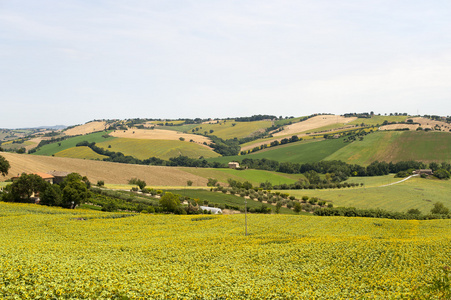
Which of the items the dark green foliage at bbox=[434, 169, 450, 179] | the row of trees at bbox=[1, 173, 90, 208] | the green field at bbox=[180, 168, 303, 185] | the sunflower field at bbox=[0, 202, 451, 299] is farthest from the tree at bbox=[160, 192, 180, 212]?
the dark green foliage at bbox=[434, 169, 450, 179]

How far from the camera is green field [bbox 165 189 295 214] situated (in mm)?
91562

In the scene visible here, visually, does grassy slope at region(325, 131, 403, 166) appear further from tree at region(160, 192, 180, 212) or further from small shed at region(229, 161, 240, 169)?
tree at region(160, 192, 180, 212)

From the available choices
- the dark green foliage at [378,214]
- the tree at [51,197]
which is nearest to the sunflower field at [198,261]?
the tree at [51,197]

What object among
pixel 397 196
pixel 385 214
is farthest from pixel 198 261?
pixel 397 196

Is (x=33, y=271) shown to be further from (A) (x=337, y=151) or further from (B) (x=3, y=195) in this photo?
(A) (x=337, y=151)

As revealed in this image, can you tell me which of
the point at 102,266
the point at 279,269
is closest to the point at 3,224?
the point at 102,266

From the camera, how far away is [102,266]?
22.8 metres

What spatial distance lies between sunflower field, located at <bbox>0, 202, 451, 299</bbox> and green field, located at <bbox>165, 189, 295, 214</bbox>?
119 feet

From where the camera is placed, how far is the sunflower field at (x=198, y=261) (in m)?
18.7

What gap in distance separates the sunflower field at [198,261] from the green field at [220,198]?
36.4 m

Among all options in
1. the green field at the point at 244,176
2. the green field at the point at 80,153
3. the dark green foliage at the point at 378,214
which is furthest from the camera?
the green field at the point at 80,153

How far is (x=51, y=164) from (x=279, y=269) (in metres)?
116

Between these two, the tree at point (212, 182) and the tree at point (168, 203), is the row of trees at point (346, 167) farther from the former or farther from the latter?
the tree at point (168, 203)

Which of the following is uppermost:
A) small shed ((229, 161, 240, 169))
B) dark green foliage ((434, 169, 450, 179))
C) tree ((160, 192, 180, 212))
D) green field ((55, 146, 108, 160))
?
green field ((55, 146, 108, 160))
